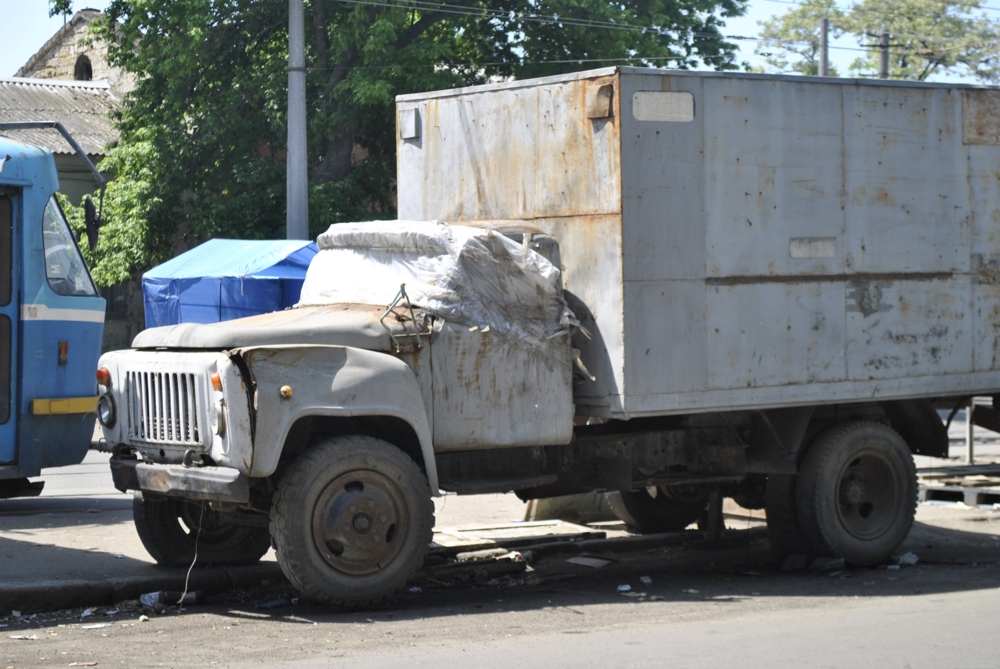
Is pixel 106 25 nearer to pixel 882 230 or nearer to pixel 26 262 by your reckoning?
pixel 26 262

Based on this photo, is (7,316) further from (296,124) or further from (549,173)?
(296,124)

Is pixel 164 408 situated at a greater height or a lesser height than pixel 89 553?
greater

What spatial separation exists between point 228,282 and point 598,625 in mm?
10381

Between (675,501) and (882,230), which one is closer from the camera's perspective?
(882,230)

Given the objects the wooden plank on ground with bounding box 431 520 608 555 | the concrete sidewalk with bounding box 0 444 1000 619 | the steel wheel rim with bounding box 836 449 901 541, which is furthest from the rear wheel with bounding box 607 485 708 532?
the steel wheel rim with bounding box 836 449 901 541

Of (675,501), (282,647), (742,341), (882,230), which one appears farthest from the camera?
(675,501)

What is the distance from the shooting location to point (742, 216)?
8.05m

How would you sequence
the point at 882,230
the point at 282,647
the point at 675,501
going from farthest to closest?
the point at 675,501, the point at 882,230, the point at 282,647

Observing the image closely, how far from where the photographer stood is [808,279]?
828 cm

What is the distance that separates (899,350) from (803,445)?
928 mm

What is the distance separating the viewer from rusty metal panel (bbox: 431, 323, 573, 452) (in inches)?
287

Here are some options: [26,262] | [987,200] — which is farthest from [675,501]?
[26,262]

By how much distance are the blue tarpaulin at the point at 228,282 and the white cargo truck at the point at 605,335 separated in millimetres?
6982

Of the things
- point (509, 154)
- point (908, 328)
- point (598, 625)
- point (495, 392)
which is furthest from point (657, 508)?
point (598, 625)
